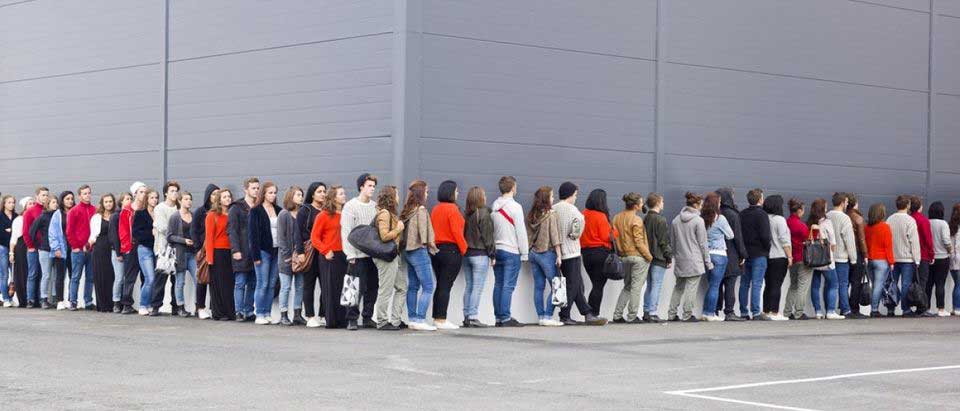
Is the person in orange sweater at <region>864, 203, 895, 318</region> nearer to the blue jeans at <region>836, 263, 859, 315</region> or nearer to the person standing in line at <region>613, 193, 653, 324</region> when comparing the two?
the blue jeans at <region>836, 263, 859, 315</region>

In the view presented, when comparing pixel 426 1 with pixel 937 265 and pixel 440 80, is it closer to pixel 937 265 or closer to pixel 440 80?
pixel 440 80

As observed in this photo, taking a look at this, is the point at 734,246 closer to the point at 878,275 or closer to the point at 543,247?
the point at 878,275

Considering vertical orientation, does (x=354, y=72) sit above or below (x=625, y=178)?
above

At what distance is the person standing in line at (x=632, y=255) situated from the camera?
66.4 ft

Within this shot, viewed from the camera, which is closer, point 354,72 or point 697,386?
point 697,386

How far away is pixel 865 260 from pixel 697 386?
1214cm

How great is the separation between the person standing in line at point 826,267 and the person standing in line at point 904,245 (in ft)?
4.59

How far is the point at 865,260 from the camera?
2305cm

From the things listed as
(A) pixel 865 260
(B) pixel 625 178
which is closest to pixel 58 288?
(B) pixel 625 178

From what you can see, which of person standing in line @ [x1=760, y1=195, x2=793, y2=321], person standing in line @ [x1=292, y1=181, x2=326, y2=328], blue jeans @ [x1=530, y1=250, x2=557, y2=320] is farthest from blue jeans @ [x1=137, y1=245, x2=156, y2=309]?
person standing in line @ [x1=760, y1=195, x2=793, y2=321]

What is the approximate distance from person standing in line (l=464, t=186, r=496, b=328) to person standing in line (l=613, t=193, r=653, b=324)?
222cm

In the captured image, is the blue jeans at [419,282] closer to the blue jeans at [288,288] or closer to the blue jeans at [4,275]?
the blue jeans at [288,288]

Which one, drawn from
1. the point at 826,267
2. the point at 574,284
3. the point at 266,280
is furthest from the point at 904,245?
the point at 266,280

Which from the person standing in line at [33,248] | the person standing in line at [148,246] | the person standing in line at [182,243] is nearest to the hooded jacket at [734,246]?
the person standing in line at [182,243]
